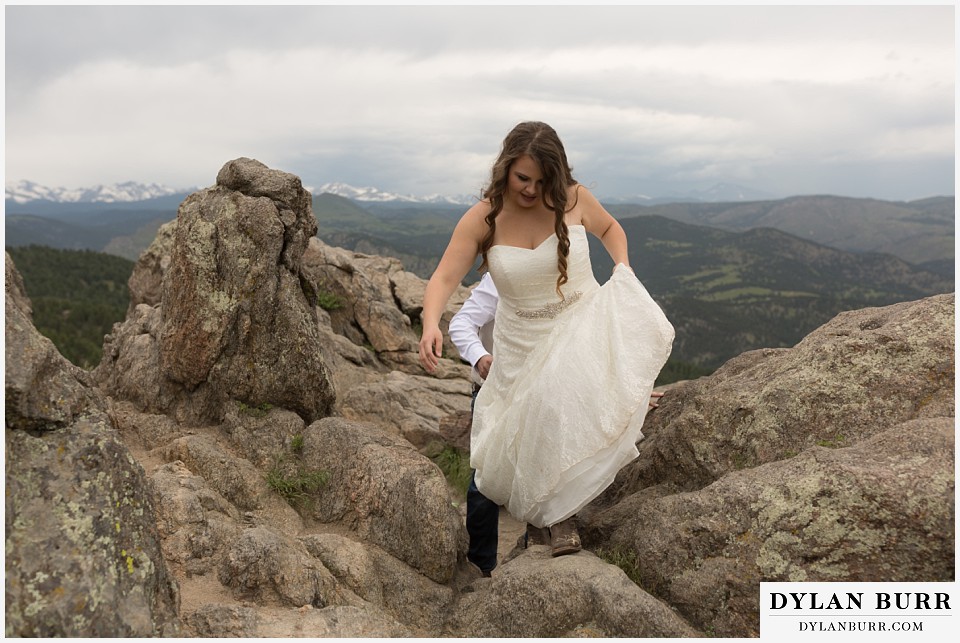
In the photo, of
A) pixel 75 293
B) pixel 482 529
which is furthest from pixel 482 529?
pixel 75 293

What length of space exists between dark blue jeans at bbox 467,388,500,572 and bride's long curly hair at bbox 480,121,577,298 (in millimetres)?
2340

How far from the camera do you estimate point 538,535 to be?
328 inches

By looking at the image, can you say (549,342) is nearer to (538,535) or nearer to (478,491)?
(478,491)

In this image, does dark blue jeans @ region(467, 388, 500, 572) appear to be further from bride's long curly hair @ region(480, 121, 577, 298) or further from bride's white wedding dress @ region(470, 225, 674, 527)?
bride's long curly hair @ region(480, 121, 577, 298)

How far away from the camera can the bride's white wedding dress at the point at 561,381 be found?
7219 mm

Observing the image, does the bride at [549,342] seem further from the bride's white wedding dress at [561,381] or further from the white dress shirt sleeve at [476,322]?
the white dress shirt sleeve at [476,322]

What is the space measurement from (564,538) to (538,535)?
3.46 ft

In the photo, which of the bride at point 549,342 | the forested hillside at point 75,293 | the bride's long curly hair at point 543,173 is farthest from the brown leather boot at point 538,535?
the forested hillside at point 75,293

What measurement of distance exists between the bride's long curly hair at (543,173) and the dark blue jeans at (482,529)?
2.34 meters

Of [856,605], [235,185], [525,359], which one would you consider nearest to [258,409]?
[235,185]

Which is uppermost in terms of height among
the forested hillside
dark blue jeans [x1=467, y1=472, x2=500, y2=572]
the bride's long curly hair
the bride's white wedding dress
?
the bride's long curly hair

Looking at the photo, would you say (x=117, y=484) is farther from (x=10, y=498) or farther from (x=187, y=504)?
(x=187, y=504)

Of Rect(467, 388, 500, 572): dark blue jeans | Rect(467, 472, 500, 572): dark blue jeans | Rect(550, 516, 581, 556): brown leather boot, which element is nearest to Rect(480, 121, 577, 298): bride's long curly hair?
Rect(467, 388, 500, 572): dark blue jeans

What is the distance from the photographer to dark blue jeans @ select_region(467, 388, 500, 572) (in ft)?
27.9
